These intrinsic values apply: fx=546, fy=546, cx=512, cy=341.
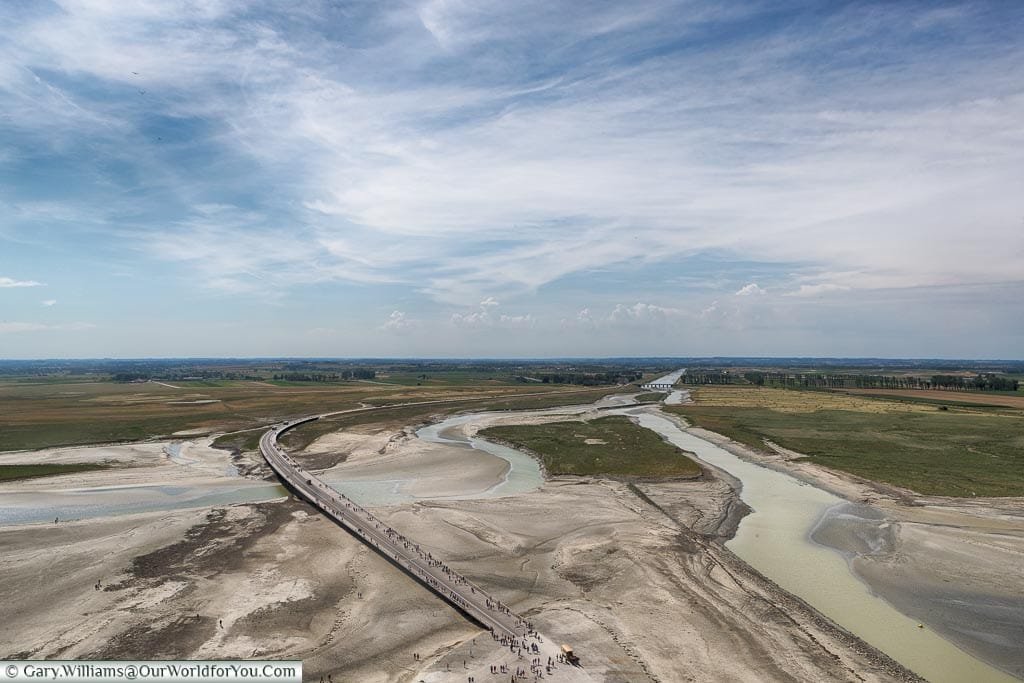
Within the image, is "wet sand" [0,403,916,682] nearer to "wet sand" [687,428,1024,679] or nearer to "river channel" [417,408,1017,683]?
"river channel" [417,408,1017,683]

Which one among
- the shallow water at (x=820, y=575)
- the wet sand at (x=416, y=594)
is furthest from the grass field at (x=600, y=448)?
the wet sand at (x=416, y=594)

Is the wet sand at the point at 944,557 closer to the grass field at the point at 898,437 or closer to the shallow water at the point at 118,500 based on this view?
the grass field at the point at 898,437

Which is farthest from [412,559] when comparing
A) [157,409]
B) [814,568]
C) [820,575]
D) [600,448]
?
[157,409]

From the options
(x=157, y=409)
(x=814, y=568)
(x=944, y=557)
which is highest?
(x=157, y=409)

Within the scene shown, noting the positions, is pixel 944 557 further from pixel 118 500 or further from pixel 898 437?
pixel 118 500

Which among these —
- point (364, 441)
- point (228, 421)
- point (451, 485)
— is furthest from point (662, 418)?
point (228, 421)

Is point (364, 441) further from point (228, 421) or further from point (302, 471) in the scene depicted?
point (228, 421)
